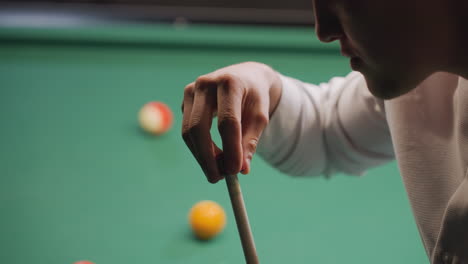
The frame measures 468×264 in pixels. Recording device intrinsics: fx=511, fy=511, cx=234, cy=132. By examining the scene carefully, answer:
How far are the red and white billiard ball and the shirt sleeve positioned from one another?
40 cm

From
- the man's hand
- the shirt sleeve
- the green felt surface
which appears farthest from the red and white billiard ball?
the man's hand

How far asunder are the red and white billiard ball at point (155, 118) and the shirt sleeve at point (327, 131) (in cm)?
40

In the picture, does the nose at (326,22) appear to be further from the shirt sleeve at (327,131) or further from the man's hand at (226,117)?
the shirt sleeve at (327,131)

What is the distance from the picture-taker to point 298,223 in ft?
3.24

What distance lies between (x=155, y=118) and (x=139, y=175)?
0.14m

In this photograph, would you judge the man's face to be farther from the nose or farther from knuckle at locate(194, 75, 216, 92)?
knuckle at locate(194, 75, 216, 92)

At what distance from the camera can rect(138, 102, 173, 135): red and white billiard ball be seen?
116 cm

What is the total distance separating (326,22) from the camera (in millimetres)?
502

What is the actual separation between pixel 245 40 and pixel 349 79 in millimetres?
720

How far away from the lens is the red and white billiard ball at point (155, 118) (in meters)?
1.16

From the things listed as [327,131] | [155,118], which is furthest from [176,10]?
[327,131]

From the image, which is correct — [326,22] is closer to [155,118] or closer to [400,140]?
[400,140]

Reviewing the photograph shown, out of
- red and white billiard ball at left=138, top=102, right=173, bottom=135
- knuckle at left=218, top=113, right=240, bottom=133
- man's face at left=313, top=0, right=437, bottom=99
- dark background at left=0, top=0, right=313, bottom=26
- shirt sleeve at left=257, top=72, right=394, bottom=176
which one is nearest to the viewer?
man's face at left=313, top=0, right=437, bottom=99

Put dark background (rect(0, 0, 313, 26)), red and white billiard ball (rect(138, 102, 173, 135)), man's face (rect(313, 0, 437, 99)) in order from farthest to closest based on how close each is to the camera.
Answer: dark background (rect(0, 0, 313, 26)), red and white billiard ball (rect(138, 102, 173, 135)), man's face (rect(313, 0, 437, 99))
